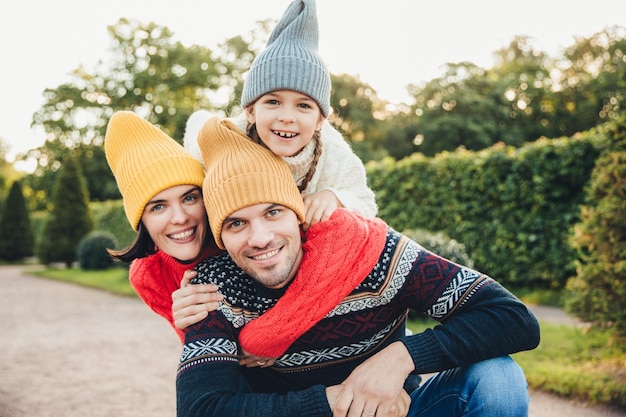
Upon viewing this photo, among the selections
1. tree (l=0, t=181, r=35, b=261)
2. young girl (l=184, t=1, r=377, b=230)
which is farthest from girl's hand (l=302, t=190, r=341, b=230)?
tree (l=0, t=181, r=35, b=261)

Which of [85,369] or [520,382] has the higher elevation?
[520,382]

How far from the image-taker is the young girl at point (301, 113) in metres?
2.53

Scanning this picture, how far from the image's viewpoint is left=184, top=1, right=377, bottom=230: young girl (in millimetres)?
2533

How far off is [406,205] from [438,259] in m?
9.22

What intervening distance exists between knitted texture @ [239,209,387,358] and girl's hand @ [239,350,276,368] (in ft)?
0.12

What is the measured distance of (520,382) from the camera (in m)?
1.95

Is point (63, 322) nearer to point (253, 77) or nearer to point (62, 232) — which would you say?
point (253, 77)

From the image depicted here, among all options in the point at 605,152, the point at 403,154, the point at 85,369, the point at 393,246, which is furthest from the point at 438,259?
the point at 403,154

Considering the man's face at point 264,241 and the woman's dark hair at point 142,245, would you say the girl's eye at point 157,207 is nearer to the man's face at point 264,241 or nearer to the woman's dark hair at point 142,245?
the woman's dark hair at point 142,245

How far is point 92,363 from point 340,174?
16.1ft

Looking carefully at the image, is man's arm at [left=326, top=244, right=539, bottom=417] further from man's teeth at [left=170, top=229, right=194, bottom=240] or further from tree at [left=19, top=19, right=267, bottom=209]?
tree at [left=19, top=19, right=267, bottom=209]

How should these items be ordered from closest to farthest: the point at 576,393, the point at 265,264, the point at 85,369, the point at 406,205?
the point at 265,264, the point at 576,393, the point at 85,369, the point at 406,205

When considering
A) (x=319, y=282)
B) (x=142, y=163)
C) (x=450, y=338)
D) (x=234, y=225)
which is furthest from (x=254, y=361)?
(x=142, y=163)

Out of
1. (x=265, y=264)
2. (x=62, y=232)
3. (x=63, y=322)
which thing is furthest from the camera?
(x=62, y=232)
